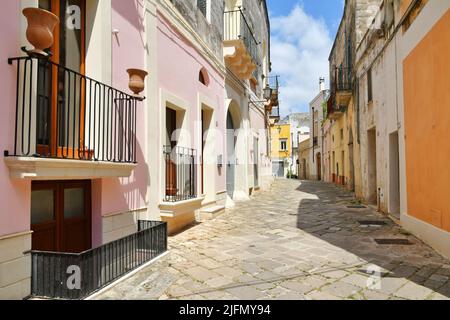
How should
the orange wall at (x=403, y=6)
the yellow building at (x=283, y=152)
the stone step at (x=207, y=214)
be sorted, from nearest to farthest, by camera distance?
1. the orange wall at (x=403, y=6)
2. the stone step at (x=207, y=214)
3. the yellow building at (x=283, y=152)

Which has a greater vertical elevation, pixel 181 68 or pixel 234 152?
pixel 181 68

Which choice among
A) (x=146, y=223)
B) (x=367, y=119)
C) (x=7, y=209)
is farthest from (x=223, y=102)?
(x=7, y=209)

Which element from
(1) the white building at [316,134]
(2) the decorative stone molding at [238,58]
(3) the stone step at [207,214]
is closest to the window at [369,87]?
(2) the decorative stone molding at [238,58]

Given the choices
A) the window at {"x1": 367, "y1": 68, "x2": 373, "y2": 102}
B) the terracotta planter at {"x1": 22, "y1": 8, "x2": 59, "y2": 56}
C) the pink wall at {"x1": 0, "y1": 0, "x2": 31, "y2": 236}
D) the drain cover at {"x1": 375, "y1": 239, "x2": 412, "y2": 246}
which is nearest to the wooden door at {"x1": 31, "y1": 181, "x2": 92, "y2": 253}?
the pink wall at {"x1": 0, "y1": 0, "x2": 31, "y2": 236}

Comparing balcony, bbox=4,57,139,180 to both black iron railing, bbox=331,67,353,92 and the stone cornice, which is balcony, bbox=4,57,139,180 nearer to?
the stone cornice

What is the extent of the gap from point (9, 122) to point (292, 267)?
3.51 m

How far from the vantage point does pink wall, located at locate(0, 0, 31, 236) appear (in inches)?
111

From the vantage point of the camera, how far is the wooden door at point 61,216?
3.40 m

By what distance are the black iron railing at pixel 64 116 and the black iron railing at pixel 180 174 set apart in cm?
158

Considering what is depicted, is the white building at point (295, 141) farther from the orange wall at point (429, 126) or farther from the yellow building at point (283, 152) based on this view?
the orange wall at point (429, 126)

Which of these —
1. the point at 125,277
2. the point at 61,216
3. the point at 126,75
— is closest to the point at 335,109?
the point at 126,75

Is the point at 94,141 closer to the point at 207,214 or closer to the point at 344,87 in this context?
the point at 207,214

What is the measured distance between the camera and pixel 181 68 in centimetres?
684

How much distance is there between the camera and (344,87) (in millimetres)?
13445
